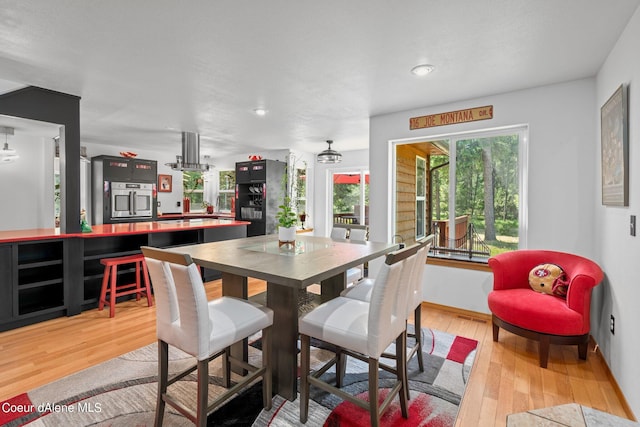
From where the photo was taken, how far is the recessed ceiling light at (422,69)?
2.66 metres

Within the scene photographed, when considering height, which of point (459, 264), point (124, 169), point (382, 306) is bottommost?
point (459, 264)

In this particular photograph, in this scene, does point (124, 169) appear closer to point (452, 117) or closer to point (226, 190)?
point (226, 190)

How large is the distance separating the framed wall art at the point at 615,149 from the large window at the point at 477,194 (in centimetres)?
92

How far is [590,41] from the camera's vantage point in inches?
88.8

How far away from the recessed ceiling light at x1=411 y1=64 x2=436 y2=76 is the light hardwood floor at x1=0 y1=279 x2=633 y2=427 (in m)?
2.50

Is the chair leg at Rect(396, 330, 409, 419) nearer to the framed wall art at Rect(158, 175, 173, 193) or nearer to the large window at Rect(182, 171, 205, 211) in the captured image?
the framed wall art at Rect(158, 175, 173, 193)

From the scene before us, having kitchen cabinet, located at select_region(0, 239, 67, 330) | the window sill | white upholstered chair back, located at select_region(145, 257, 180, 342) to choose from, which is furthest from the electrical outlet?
kitchen cabinet, located at select_region(0, 239, 67, 330)

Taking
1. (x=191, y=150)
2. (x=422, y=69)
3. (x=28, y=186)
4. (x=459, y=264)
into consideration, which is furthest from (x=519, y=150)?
(x=28, y=186)

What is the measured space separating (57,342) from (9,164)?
14.5 feet

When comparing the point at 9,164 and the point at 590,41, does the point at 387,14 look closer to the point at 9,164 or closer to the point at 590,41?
the point at 590,41

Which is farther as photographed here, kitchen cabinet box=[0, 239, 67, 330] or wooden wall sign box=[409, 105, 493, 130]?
wooden wall sign box=[409, 105, 493, 130]

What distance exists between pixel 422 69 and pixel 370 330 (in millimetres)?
Answer: 2251

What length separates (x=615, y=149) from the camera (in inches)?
88.4

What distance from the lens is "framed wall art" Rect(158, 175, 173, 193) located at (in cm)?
763
